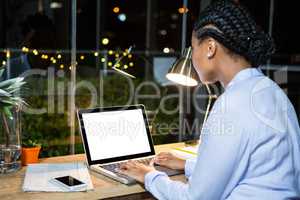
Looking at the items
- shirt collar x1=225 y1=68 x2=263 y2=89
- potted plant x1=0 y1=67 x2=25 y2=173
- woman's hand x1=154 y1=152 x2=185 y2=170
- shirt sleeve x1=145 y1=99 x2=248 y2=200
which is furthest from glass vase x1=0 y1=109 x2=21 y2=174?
shirt collar x1=225 y1=68 x2=263 y2=89

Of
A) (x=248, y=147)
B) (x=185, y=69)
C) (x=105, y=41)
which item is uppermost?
(x=105, y=41)

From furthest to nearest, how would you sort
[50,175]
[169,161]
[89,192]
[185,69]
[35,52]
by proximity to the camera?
[35,52], [185,69], [169,161], [50,175], [89,192]

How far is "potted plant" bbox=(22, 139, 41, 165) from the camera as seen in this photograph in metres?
1.98

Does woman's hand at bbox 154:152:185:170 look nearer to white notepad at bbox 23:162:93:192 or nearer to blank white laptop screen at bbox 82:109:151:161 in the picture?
blank white laptop screen at bbox 82:109:151:161

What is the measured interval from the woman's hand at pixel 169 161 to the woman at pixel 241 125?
55cm

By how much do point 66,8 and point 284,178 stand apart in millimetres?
2741

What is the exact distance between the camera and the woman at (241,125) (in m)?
1.23

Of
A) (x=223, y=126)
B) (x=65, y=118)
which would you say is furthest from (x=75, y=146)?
(x=223, y=126)

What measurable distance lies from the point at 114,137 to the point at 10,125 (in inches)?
19.3

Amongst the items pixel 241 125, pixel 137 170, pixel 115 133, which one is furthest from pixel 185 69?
pixel 241 125

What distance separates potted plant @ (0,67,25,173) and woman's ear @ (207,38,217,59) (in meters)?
0.93

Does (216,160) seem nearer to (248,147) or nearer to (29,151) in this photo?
(248,147)

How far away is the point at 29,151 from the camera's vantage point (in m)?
1.98

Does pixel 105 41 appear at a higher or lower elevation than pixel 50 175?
higher
